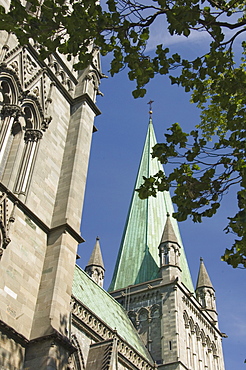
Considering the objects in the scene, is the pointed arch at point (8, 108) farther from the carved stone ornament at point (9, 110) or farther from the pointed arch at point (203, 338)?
A: the pointed arch at point (203, 338)

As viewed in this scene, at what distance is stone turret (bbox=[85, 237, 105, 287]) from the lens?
4050 cm

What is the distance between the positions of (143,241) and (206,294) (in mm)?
6906

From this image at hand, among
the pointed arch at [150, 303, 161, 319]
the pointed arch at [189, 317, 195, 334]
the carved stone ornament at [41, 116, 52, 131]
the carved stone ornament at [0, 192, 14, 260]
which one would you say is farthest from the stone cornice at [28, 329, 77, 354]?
the pointed arch at [189, 317, 195, 334]

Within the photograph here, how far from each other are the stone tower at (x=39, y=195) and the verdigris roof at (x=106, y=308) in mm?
14196

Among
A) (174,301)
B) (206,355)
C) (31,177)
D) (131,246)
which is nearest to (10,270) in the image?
(31,177)

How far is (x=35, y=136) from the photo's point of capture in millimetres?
13984

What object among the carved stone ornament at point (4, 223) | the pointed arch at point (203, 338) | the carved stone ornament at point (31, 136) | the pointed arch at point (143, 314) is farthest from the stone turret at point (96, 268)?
the carved stone ornament at point (4, 223)

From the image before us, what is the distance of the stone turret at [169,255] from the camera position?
122 ft

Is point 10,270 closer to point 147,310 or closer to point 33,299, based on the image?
point 33,299

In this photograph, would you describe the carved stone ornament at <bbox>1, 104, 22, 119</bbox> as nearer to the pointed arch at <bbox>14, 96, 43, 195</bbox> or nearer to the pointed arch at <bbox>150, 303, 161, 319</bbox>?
the pointed arch at <bbox>14, 96, 43, 195</bbox>

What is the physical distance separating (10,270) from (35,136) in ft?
13.9

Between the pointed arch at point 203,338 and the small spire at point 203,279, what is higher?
the small spire at point 203,279

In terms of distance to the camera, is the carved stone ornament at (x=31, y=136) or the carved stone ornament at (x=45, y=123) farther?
the carved stone ornament at (x=45, y=123)

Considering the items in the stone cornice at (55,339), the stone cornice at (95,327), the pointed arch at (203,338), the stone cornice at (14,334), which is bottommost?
the stone cornice at (14,334)
